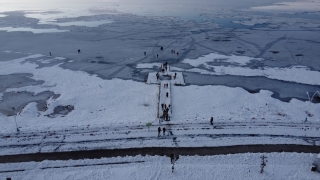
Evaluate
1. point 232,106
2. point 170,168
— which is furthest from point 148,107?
point 170,168

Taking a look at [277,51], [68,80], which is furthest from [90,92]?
[277,51]

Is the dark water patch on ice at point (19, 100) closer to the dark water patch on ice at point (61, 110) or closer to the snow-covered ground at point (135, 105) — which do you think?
the snow-covered ground at point (135, 105)

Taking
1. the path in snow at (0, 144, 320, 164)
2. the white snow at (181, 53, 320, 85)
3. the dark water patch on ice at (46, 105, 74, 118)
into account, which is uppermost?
the white snow at (181, 53, 320, 85)

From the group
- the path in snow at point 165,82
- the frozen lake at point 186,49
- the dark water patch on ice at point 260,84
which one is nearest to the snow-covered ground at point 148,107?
the frozen lake at point 186,49

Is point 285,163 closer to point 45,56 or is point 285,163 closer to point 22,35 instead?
point 45,56

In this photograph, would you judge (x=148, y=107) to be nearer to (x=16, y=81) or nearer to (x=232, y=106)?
(x=232, y=106)

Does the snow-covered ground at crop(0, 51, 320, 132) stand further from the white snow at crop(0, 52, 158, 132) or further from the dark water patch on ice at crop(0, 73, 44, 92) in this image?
the dark water patch on ice at crop(0, 73, 44, 92)

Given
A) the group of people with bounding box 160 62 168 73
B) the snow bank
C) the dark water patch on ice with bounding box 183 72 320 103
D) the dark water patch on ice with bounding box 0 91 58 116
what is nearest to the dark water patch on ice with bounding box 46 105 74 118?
the dark water patch on ice with bounding box 0 91 58 116
